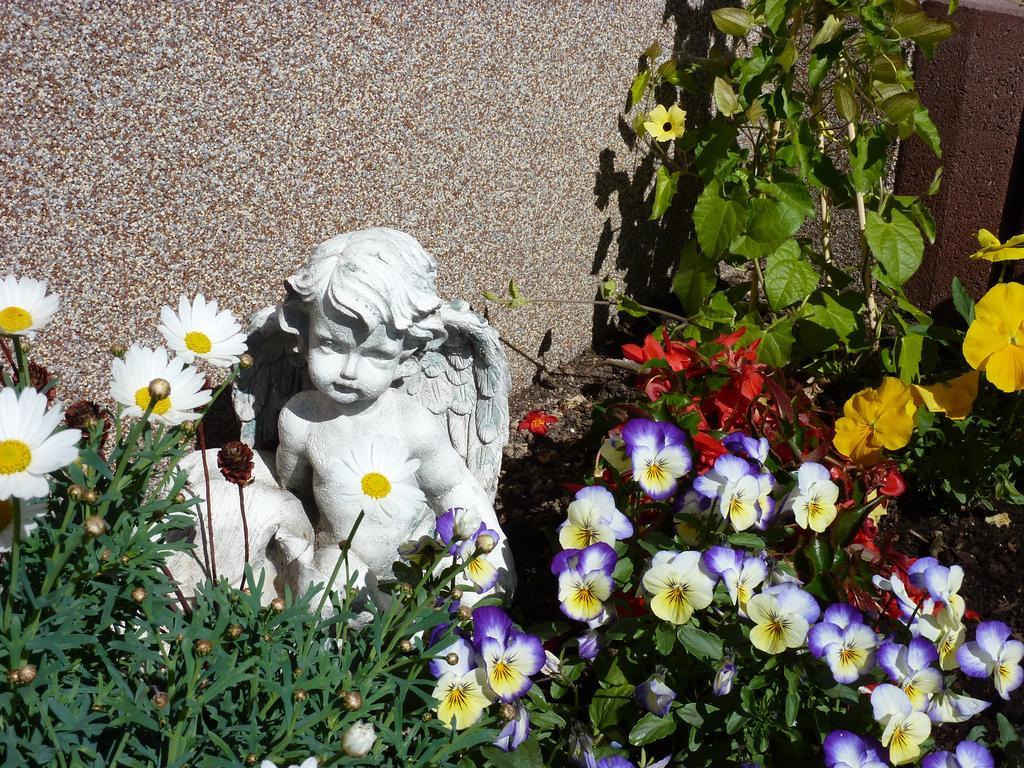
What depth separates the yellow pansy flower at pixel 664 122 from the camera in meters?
3.05

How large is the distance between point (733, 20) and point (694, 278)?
2.60 feet

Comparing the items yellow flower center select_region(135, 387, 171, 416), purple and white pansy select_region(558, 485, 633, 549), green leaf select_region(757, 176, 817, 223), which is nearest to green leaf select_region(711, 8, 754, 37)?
green leaf select_region(757, 176, 817, 223)

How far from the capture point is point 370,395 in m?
1.64

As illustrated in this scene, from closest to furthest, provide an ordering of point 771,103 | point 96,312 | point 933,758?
point 933,758
point 96,312
point 771,103

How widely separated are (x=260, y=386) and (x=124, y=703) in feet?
2.76

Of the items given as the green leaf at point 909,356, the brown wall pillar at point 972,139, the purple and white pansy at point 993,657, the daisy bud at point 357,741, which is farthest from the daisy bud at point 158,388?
the brown wall pillar at point 972,139

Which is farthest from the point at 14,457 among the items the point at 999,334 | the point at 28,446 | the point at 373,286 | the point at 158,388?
the point at 999,334

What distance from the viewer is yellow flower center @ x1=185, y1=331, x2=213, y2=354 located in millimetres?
1271

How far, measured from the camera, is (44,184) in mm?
1682

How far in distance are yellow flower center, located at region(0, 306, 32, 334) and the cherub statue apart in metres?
0.47

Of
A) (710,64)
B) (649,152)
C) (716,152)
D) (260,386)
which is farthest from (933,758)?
(649,152)

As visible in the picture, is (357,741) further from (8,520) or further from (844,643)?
(844,643)

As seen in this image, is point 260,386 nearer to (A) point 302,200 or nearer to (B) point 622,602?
(A) point 302,200

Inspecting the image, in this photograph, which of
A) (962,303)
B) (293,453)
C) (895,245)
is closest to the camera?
(293,453)
